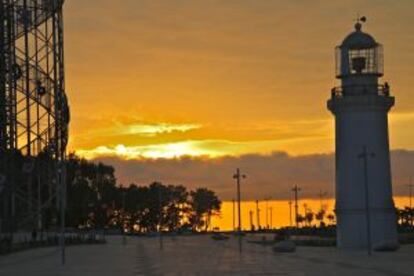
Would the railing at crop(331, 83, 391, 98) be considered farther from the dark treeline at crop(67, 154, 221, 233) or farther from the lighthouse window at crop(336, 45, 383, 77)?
the dark treeline at crop(67, 154, 221, 233)

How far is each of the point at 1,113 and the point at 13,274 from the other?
3380 centimetres

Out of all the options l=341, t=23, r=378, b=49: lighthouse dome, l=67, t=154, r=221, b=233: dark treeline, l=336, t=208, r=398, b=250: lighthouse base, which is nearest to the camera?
l=336, t=208, r=398, b=250: lighthouse base

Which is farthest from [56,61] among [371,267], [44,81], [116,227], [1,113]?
→ [116,227]

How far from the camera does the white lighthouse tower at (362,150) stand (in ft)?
180

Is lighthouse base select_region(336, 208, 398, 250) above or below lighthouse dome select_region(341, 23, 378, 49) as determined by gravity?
below

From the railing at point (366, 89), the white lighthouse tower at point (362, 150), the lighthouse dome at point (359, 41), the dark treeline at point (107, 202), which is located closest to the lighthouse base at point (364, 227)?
the white lighthouse tower at point (362, 150)

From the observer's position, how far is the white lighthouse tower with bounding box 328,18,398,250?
180ft

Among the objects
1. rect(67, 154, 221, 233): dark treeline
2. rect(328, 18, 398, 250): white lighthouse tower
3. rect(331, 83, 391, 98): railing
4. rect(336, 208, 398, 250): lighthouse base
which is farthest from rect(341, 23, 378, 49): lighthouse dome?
rect(67, 154, 221, 233): dark treeline

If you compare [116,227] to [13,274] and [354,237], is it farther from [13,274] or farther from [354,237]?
[13,274]

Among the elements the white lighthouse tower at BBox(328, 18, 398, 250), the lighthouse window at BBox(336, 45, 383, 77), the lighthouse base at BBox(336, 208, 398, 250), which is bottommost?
the lighthouse base at BBox(336, 208, 398, 250)

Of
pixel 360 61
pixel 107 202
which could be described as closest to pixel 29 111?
pixel 360 61

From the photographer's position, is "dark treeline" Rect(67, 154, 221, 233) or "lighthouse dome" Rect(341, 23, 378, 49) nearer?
"lighthouse dome" Rect(341, 23, 378, 49)

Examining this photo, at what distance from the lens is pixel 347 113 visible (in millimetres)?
56094

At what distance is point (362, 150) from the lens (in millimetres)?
55094
